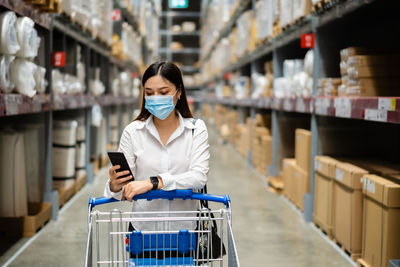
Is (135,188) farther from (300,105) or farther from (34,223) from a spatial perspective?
(300,105)

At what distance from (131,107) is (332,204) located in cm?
982

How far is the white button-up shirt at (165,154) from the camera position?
77.9 inches

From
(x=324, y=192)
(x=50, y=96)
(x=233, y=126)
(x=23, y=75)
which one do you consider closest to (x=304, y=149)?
(x=324, y=192)

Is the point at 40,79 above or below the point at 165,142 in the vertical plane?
above

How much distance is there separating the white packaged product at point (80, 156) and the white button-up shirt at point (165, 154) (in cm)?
397

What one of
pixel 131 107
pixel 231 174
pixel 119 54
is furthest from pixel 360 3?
pixel 131 107

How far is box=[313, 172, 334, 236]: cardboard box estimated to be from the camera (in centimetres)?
374

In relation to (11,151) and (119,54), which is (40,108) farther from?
(119,54)

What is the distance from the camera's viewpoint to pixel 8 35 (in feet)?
9.96

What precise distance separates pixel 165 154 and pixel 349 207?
1.81 meters

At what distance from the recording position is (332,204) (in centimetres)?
372

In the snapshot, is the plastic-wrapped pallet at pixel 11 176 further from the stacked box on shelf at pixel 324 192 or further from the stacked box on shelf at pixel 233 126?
the stacked box on shelf at pixel 233 126

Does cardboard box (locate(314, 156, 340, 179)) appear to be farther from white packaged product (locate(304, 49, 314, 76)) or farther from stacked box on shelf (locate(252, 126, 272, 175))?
stacked box on shelf (locate(252, 126, 272, 175))

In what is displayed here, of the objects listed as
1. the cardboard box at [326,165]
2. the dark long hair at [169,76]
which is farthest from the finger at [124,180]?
the cardboard box at [326,165]
